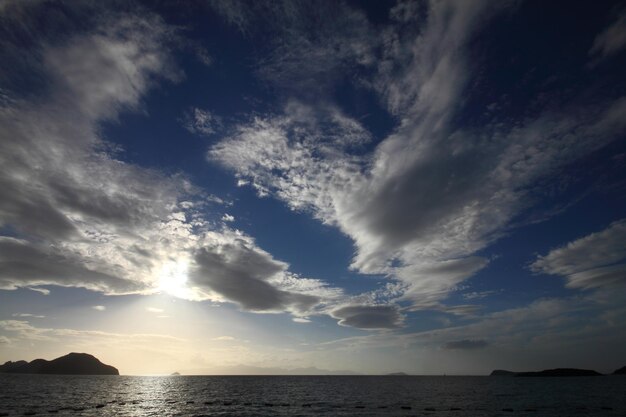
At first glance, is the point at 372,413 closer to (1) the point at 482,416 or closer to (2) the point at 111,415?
(1) the point at 482,416

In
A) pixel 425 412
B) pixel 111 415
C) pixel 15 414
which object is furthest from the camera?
pixel 425 412

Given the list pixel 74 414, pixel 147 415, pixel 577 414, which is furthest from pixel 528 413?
pixel 74 414

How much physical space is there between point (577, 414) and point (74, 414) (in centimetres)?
10242

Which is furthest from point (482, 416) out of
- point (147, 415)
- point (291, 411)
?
point (147, 415)

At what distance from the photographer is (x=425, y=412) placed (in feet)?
240

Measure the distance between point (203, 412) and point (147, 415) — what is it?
11.3 metres

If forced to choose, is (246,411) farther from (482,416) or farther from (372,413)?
(482,416)

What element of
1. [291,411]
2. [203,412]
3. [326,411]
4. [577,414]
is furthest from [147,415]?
[577,414]

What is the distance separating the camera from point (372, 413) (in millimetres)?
71000

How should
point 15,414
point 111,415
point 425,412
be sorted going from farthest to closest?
point 425,412 → point 111,415 → point 15,414

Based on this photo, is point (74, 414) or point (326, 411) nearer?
point (74, 414)

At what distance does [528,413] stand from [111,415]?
287 ft

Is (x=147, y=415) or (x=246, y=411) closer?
(x=147, y=415)

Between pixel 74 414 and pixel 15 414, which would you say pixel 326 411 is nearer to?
pixel 74 414
